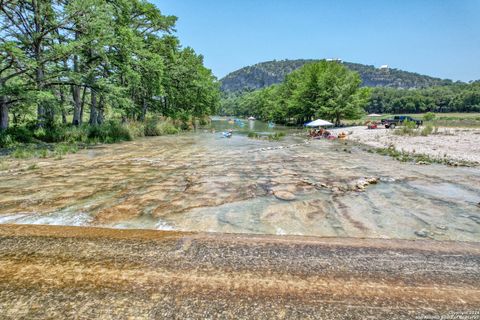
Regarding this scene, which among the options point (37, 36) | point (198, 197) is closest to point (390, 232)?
point (198, 197)

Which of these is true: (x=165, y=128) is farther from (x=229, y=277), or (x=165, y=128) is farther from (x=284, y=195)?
(x=229, y=277)

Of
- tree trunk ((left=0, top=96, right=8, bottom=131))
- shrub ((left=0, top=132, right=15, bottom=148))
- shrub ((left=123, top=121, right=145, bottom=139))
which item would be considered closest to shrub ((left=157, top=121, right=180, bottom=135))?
shrub ((left=123, top=121, right=145, bottom=139))

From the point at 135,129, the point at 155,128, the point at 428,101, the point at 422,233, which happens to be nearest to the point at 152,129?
the point at 155,128

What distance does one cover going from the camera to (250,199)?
639 cm

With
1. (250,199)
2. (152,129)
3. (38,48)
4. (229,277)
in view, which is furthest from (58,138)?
(229,277)

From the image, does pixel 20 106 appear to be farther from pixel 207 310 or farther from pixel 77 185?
pixel 207 310

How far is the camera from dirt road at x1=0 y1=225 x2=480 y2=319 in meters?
2.39

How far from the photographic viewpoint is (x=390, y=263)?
3.24m

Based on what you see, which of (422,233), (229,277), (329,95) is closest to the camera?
(229,277)

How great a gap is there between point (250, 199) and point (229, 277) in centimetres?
353

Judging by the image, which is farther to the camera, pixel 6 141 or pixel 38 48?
pixel 38 48

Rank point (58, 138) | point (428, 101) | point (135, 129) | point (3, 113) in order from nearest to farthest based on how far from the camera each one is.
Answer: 1. point (3, 113)
2. point (58, 138)
3. point (135, 129)
4. point (428, 101)

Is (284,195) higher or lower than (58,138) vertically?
lower

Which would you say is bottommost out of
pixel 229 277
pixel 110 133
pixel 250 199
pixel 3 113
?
pixel 250 199
